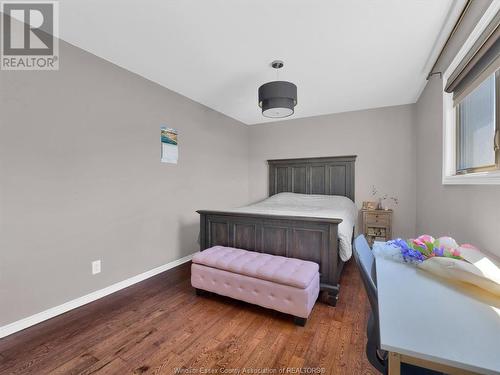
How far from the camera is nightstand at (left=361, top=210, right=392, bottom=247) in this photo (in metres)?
3.50

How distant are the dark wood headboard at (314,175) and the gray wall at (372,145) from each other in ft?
0.43

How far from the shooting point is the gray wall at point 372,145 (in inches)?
141

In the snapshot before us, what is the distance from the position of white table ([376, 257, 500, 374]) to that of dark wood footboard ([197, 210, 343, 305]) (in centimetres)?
115

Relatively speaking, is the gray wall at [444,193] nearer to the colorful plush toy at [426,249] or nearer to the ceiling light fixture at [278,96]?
the colorful plush toy at [426,249]

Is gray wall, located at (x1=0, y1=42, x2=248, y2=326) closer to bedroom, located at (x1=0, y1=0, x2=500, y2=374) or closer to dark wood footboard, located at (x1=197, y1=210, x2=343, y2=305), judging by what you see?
bedroom, located at (x1=0, y1=0, x2=500, y2=374)

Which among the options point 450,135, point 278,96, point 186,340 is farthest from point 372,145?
point 186,340

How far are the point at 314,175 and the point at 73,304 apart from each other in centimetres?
379

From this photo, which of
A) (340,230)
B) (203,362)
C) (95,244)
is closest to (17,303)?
(95,244)

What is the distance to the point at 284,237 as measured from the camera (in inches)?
91.5

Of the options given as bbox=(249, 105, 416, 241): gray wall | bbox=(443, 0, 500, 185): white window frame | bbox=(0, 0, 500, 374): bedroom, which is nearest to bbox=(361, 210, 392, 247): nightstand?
bbox=(249, 105, 416, 241): gray wall

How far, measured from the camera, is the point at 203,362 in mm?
1416

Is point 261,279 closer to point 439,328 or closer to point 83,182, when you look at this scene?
point 439,328

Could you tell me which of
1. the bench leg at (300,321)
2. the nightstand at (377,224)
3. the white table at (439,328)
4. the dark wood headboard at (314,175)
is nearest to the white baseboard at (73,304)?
the bench leg at (300,321)

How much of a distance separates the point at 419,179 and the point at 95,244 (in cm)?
424
